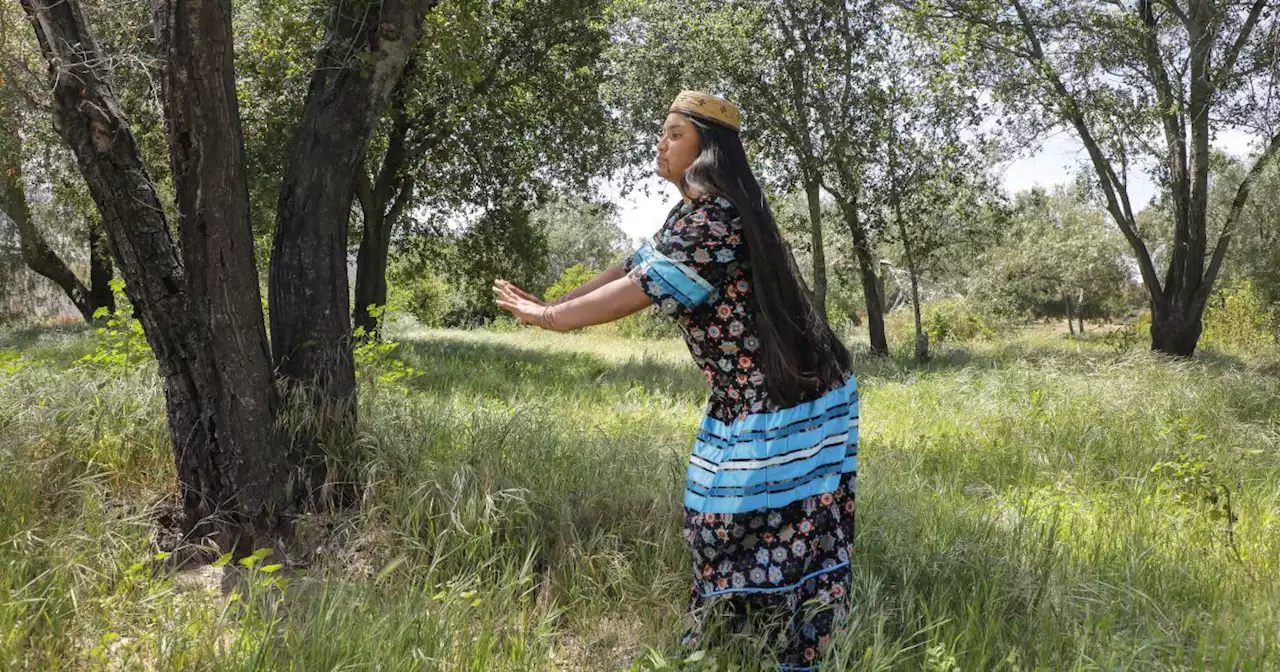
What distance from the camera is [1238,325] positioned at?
17.8m

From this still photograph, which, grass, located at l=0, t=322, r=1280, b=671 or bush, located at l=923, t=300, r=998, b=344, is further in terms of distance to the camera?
bush, located at l=923, t=300, r=998, b=344

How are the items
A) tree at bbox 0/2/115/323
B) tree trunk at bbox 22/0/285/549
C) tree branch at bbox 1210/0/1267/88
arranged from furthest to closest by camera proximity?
tree at bbox 0/2/115/323 < tree branch at bbox 1210/0/1267/88 < tree trunk at bbox 22/0/285/549

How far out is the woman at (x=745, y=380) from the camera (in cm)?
220

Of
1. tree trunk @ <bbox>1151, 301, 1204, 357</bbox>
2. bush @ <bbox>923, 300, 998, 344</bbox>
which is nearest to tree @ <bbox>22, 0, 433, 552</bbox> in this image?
tree trunk @ <bbox>1151, 301, 1204, 357</bbox>

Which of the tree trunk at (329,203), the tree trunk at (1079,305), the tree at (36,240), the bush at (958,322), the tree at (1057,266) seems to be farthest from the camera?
the tree trunk at (1079,305)

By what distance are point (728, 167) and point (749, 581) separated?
3.92 feet

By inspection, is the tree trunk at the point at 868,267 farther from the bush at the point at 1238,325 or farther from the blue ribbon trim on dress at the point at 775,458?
the blue ribbon trim on dress at the point at 775,458

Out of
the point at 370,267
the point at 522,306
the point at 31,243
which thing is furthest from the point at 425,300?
the point at 522,306

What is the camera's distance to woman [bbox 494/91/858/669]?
2199 mm

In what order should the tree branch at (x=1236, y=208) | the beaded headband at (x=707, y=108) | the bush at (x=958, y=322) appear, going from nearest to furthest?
the beaded headband at (x=707, y=108) → the tree branch at (x=1236, y=208) → the bush at (x=958, y=322)

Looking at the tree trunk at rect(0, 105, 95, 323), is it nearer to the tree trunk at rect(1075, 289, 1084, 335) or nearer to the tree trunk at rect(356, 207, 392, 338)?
the tree trunk at rect(356, 207, 392, 338)

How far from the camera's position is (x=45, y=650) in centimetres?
227

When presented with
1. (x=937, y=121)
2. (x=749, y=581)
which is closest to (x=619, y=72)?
(x=937, y=121)

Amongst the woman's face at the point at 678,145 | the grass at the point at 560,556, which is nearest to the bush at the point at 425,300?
the grass at the point at 560,556
